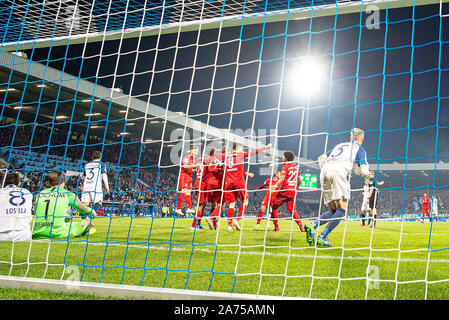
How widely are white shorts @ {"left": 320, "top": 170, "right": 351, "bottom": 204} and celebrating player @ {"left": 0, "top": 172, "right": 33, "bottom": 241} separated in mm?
4450

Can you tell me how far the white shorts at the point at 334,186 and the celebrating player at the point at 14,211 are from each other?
4.45 m

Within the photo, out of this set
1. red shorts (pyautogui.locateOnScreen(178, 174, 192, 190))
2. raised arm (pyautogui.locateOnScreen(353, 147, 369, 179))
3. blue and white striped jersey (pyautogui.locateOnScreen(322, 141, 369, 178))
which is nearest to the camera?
raised arm (pyautogui.locateOnScreen(353, 147, 369, 179))

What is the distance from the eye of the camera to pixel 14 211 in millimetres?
5535

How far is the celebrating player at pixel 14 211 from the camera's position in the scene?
5.46 m

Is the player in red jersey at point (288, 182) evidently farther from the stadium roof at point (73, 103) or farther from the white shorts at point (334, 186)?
the stadium roof at point (73, 103)

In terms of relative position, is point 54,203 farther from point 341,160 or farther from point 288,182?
point 288,182

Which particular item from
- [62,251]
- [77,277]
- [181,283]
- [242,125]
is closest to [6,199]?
[62,251]

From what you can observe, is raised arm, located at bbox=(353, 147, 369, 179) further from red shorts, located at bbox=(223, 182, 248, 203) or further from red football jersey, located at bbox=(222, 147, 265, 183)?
red shorts, located at bbox=(223, 182, 248, 203)

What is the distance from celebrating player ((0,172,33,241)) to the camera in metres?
5.46

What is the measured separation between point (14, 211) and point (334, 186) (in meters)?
4.77

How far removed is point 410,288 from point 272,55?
1958 cm

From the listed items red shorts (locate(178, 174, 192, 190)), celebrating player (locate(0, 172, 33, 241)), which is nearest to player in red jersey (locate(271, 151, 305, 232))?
red shorts (locate(178, 174, 192, 190))

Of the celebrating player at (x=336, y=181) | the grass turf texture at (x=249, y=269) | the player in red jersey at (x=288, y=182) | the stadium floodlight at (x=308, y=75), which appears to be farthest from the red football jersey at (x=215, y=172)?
the celebrating player at (x=336, y=181)
